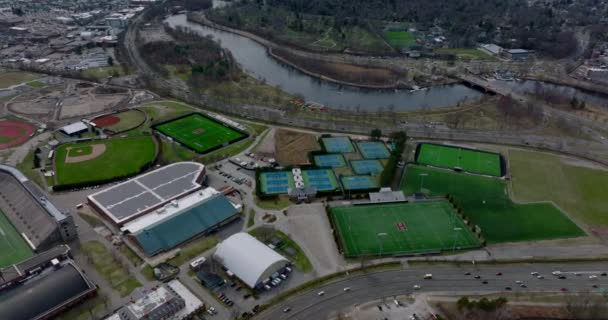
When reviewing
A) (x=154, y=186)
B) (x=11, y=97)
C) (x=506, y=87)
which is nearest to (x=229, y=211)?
(x=154, y=186)

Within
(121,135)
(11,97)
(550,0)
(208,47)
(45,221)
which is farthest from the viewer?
(550,0)

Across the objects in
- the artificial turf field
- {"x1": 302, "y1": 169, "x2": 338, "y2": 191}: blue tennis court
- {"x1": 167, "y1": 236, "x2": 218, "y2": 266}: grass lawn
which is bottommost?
{"x1": 167, "y1": 236, "x2": 218, "y2": 266}: grass lawn

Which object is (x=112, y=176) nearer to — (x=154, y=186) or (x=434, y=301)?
(x=154, y=186)

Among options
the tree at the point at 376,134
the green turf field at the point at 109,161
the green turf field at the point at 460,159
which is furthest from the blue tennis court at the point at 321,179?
the green turf field at the point at 109,161

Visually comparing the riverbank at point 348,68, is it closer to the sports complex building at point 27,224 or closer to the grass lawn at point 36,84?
the grass lawn at point 36,84

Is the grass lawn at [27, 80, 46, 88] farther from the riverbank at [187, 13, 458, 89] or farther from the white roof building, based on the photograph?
the riverbank at [187, 13, 458, 89]

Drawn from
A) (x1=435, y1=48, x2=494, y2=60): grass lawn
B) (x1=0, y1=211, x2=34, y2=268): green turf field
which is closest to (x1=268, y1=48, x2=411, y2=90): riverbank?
(x1=435, y1=48, x2=494, y2=60): grass lawn

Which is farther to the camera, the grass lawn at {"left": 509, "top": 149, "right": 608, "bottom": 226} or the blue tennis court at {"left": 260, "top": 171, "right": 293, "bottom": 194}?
the blue tennis court at {"left": 260, "top": 171, "right": 293, "bottom": 194}
